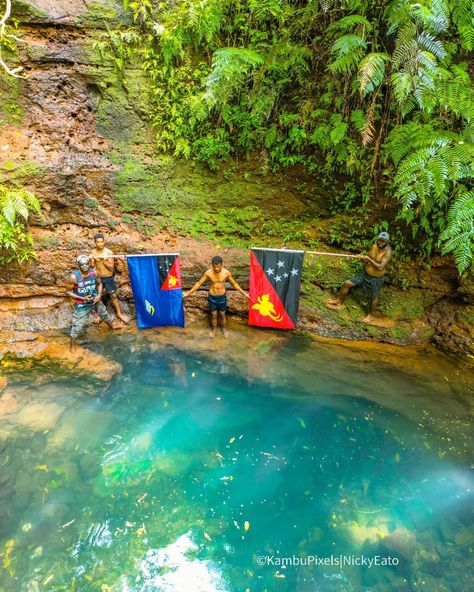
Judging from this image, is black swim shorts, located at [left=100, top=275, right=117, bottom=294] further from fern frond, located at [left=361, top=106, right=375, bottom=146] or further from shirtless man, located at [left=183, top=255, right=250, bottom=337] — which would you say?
fern frond, located at [left=361, top=106, right=375, bottom=146]

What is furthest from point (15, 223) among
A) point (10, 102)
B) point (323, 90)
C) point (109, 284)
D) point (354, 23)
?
point (354, 23)

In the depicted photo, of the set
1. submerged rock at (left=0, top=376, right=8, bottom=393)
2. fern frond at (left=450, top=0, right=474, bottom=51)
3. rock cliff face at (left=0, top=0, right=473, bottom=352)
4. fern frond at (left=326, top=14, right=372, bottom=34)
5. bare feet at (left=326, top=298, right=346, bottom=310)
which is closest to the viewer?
submerged rock at (left=0, top=376, right=8, bottom=393)

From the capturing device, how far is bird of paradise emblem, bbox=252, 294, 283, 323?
7453mm

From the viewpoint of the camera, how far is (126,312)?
8156 mm

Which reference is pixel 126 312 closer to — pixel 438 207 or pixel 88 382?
pixel 88 382

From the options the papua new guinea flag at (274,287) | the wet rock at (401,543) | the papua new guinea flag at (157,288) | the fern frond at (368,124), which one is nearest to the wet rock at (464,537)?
the wet rock at (401,543)

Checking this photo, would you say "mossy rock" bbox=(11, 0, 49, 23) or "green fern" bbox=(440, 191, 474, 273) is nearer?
"green fern" bbox=(440, 191, 474, 273)

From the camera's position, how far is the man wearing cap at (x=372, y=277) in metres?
7.08

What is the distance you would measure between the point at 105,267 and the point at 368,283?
525cm

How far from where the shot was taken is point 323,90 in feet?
25.7

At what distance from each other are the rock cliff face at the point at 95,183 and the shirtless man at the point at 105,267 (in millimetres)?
944

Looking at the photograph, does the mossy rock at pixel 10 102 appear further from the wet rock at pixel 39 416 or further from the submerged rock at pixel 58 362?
the wet rock at pixel 39 416

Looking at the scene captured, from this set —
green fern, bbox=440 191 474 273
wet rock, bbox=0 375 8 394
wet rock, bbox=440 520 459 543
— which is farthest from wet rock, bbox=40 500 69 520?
green fern, bbox=440 191 474 273

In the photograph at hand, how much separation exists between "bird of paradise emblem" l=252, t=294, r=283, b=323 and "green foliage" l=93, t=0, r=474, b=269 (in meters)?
2.95
